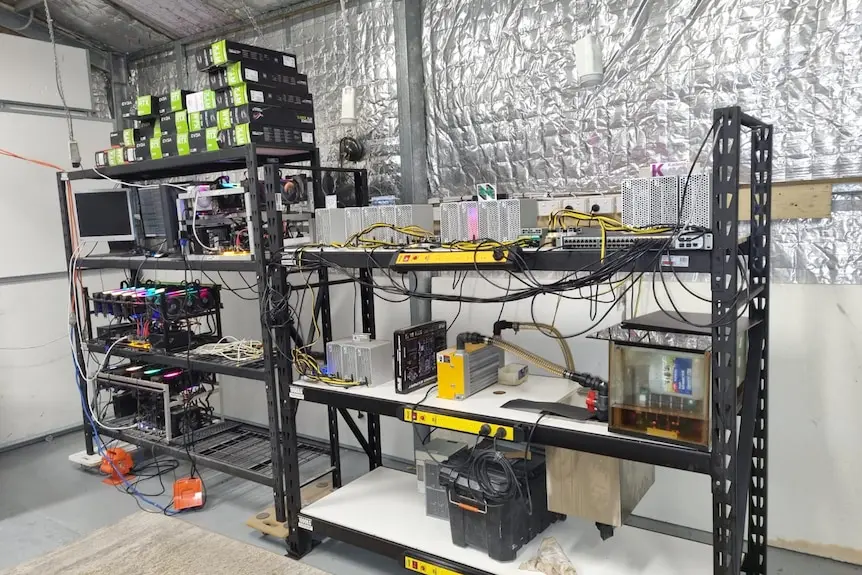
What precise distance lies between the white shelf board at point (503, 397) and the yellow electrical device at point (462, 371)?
27mm

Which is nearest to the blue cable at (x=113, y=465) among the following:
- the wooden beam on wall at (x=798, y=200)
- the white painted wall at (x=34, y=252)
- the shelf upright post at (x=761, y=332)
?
the white painted wall at (x=34, y=252)

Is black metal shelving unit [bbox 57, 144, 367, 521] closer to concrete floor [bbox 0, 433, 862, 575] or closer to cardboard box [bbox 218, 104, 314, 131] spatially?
cardboard box [bbox 218, 104, 314, 131]

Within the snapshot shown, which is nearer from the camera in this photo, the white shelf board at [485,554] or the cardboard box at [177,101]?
the white shelf board at [485,554]

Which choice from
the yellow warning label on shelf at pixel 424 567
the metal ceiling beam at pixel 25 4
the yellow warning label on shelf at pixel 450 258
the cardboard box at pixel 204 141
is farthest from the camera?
the metal ceiling beam at pixel 25 4

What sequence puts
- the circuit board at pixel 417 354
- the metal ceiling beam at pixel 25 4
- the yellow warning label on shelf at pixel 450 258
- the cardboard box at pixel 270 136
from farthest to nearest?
the metal ceiling beam at pixel 25 4, the cardboard box at pixel 270 136, the circuit board at pixel 417 354, the yellow warning label on shelf at pixel 450 258

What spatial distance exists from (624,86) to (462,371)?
4.37 feet

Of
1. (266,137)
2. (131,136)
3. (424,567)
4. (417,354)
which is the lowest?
(424,567)

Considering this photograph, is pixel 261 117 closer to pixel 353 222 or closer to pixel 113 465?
pixel 353 222

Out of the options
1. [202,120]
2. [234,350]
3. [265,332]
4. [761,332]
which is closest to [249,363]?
[234,350]

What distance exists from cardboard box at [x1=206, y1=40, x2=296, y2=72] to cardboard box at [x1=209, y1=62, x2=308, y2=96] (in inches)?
1.2

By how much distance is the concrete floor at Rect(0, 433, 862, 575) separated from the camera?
7.95ft

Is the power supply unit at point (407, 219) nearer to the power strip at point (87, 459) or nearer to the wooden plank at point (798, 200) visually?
the wooden plank at point (798, 200)

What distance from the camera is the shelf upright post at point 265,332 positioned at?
242cm

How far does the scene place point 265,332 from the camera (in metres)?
2.49
